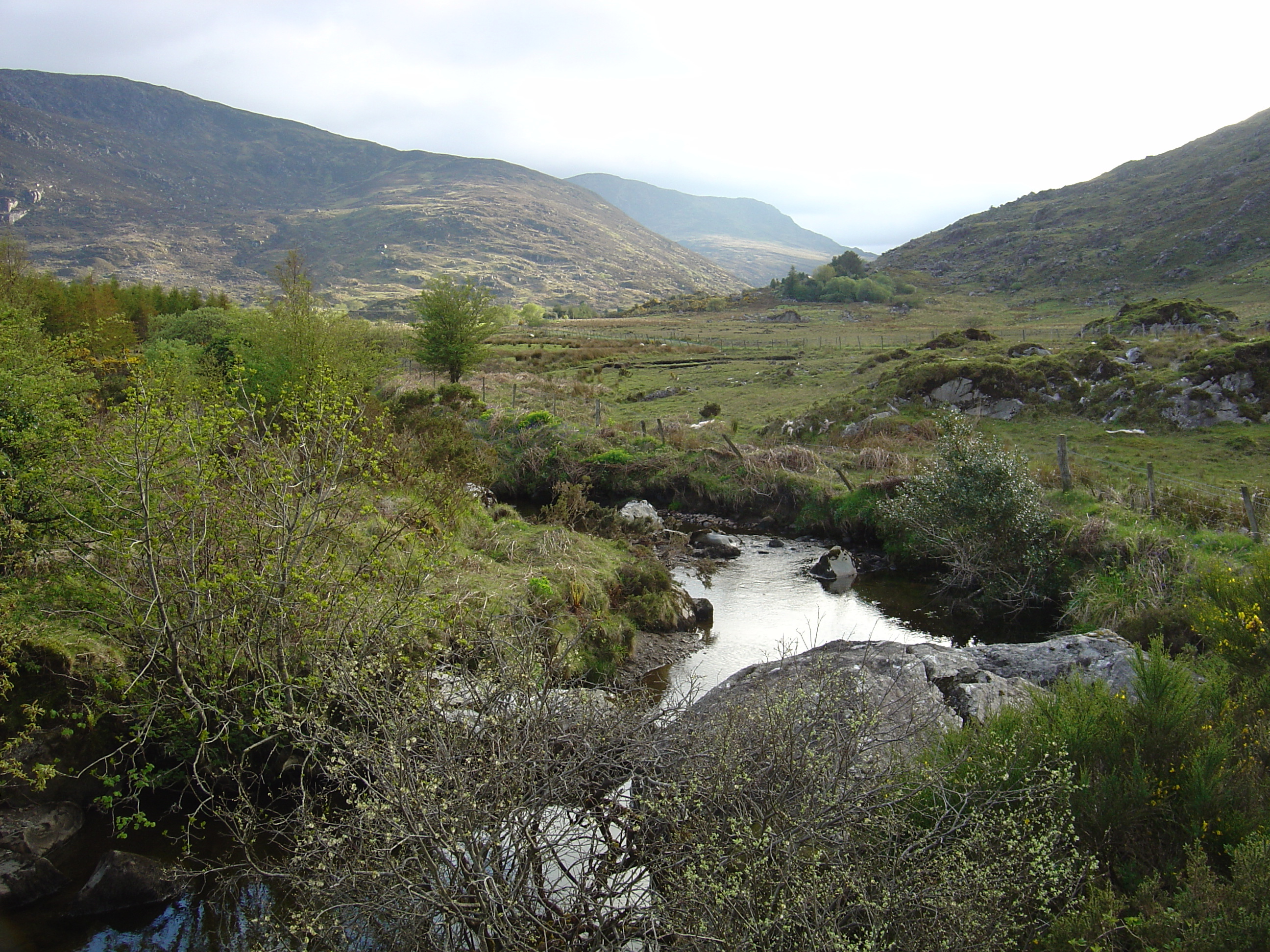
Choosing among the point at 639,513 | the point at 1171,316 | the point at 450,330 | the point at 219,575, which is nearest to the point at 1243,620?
the point at 219,575

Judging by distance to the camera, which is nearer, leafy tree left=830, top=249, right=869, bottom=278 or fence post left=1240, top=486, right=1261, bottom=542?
fence post left=1240, top=486, right=1261, bottom=542

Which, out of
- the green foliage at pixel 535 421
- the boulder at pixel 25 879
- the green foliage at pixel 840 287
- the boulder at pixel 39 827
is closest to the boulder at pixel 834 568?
the green foliage at pixel 535 421

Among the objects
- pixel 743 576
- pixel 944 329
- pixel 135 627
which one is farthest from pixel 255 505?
pixel 944 329

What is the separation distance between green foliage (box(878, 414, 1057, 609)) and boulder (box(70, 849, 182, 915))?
1359 cm

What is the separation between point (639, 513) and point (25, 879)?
48.6 feet

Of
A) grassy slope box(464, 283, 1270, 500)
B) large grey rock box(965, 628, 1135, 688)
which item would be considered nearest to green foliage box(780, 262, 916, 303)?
grassy slope box(464, 283, 1270, 500)

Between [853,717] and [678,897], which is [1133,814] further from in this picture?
[678,897]

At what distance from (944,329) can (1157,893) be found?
213ft

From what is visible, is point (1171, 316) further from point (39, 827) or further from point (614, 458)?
point (39, 827)

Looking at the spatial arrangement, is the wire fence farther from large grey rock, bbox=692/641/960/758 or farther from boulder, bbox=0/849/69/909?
boulder, bbox=0/849/69/909

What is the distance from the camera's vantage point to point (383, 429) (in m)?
9.15

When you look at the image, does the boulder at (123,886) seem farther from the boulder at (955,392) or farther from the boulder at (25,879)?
the boulder at (955,392)

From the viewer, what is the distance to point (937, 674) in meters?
8.82

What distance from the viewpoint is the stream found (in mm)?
6484
